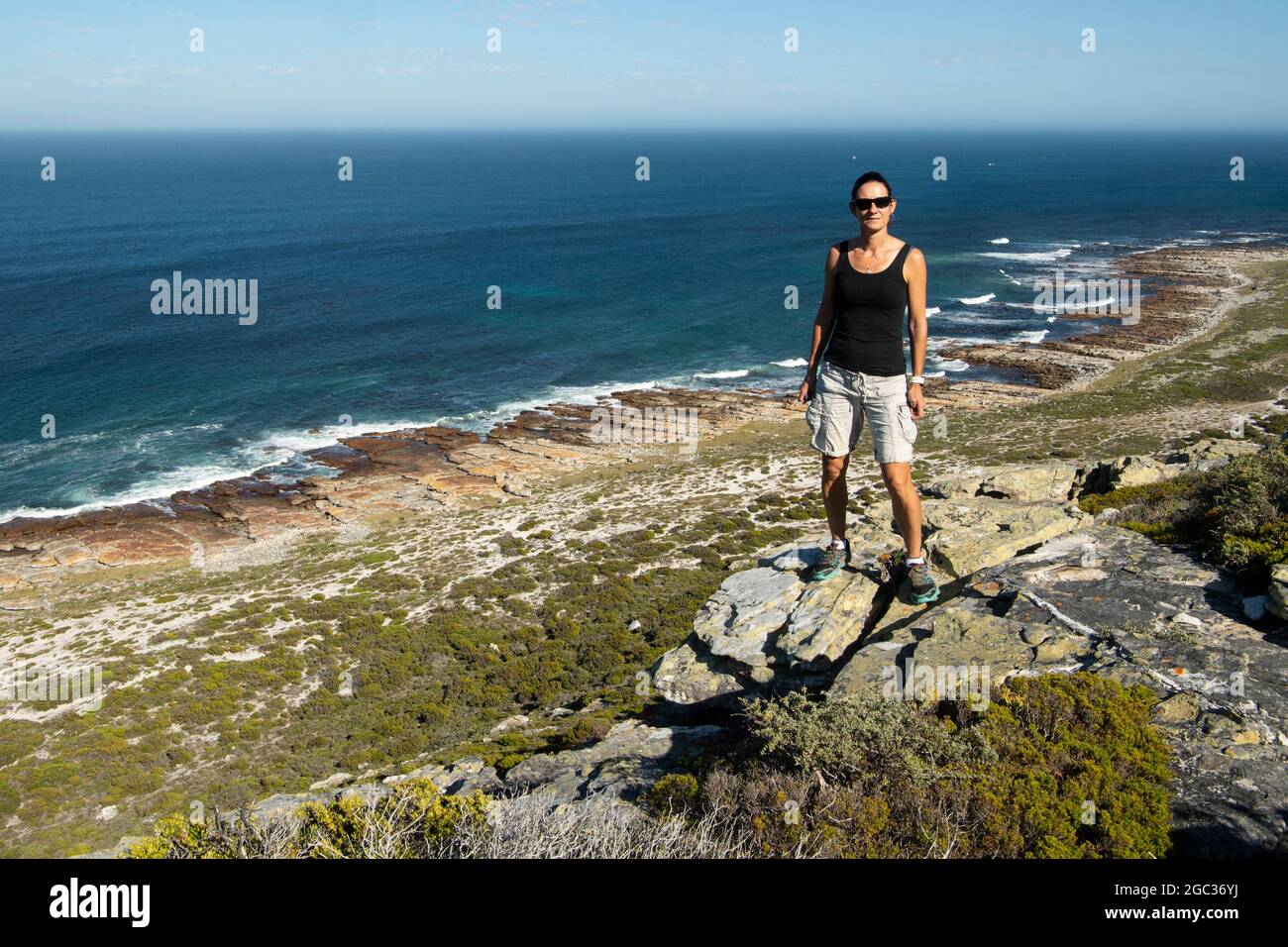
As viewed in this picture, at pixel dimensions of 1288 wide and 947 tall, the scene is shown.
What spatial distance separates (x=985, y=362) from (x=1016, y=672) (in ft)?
151

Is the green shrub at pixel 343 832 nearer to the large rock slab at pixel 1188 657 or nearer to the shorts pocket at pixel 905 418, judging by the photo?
the shorts pocket at pixel 905 418

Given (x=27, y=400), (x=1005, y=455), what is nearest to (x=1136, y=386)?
(x=1005, y=455)

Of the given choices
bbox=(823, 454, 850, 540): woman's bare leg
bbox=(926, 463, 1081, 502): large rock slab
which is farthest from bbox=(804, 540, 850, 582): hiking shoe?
bbox=(926, 463, 1081, 502): large rock slab

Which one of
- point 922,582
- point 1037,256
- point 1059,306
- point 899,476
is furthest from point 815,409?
point 1037,256

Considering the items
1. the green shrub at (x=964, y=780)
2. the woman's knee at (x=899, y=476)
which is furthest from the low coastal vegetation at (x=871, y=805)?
the woman's knee at (x=899, y=476)

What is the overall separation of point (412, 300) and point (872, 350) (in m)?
60.7

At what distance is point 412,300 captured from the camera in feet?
204

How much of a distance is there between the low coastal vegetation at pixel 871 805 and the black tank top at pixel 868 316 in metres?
2.98

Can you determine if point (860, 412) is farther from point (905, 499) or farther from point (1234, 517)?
point (1234, 517)

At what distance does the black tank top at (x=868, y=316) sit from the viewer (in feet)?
21.1

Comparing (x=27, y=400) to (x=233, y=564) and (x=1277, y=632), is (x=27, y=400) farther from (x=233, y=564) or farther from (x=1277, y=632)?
(x=1277, y=632)

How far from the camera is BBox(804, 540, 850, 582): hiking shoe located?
921 centimetres

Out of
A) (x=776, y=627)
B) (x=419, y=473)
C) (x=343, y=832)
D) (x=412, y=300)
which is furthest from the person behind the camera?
(x=412, y=300)

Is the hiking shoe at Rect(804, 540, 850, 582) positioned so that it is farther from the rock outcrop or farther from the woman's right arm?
the woman's right arm
